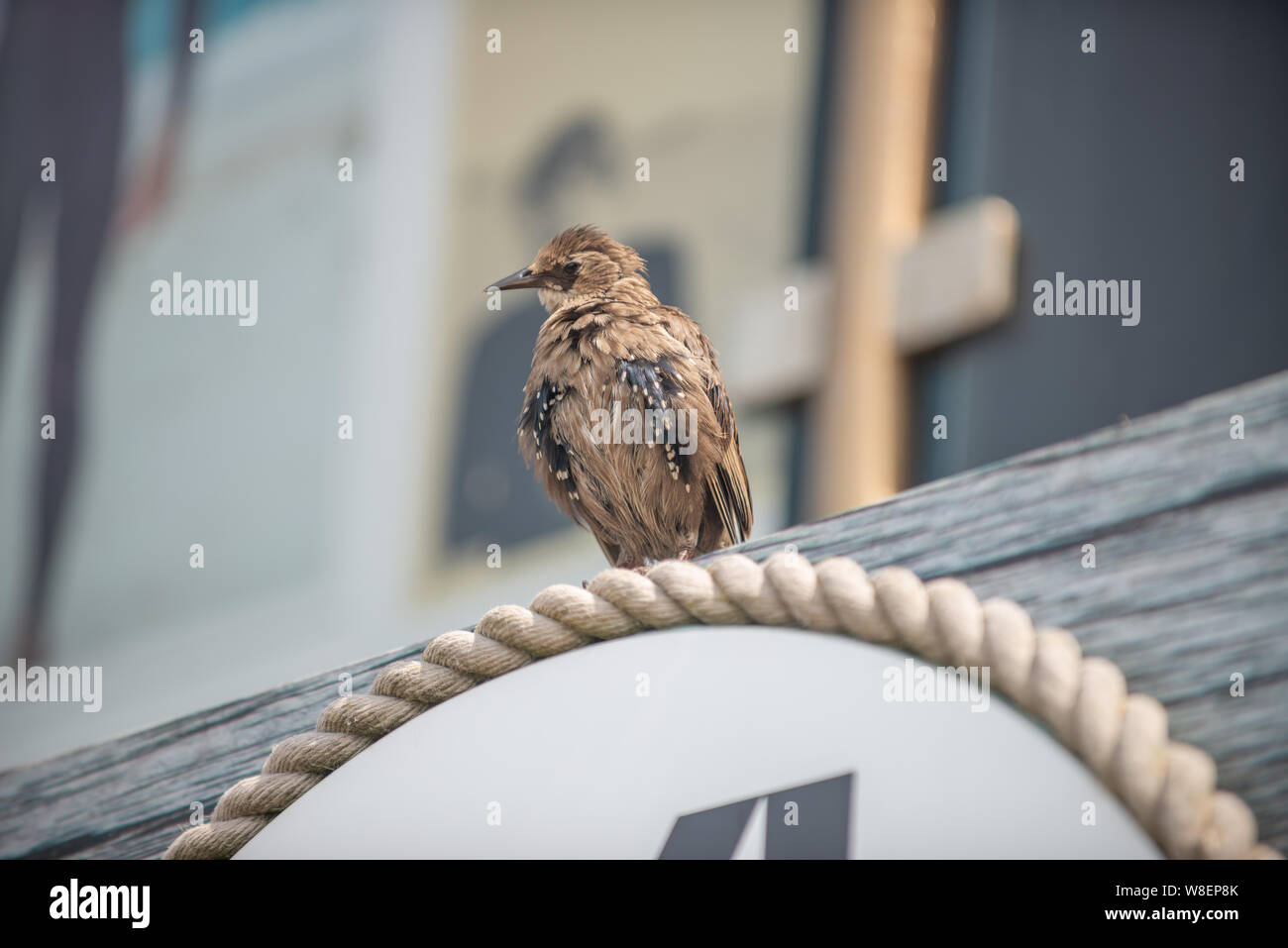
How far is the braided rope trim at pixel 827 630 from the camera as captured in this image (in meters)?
1.29

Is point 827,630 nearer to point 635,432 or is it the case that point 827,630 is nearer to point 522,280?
point 635,432

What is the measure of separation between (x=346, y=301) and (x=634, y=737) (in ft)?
11.7

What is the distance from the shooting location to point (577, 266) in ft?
9.11

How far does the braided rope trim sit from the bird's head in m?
1.20

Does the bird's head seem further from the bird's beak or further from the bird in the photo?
the bird

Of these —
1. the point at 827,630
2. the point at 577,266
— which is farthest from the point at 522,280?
the point at 827,630

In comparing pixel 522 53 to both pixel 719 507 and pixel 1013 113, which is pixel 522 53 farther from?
pixel 719 507

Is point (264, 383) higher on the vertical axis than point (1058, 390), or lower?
higher

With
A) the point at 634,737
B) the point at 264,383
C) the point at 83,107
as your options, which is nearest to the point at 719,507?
the point at 634,737

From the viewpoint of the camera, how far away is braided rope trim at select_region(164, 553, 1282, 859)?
4.24ft

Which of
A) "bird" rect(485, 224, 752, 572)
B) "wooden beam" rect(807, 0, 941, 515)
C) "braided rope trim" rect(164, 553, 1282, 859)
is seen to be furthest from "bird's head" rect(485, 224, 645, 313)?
"braided rope trim" rect(164, 553, 1282, 859)

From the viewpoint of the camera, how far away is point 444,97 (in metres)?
4.70

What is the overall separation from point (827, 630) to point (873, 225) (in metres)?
1.98

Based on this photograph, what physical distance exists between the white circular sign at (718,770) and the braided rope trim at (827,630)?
20 mm
